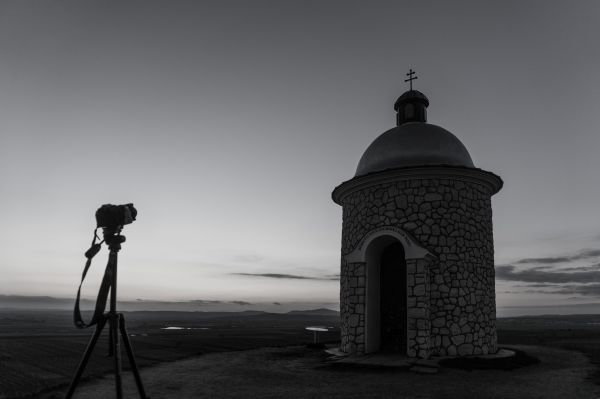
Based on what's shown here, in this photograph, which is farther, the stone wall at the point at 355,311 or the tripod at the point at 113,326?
the stone wall at the point at 355,311

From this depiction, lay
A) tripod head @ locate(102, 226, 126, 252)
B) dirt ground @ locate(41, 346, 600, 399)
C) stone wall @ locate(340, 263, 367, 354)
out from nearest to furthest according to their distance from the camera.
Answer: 1. tripod head @ locate(102, 226, 126, 252)
2. dirt ground @ locate(41, 346, 600, 399)
3. stone wall @ locate(340, 263, 367, 354)

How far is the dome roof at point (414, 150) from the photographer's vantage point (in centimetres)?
1228

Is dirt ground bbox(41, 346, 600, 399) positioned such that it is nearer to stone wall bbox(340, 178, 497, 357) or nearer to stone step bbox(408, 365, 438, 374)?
stone step bbox(408, 365, 438, 374)

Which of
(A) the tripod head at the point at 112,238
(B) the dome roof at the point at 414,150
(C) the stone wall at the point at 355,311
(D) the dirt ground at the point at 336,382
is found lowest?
(D) the dirt ground at the point at 336,382

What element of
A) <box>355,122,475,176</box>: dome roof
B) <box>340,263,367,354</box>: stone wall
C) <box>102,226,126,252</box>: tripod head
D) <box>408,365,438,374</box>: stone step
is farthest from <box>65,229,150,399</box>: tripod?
Result: <box>355,122,475,176</box>: dome roof

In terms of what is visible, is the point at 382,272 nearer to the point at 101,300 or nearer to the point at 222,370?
the point at 222,370

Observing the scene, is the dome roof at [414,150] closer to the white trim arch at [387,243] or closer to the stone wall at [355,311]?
the white trim arch at [387,243]

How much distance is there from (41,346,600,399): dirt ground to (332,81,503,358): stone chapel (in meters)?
1.51

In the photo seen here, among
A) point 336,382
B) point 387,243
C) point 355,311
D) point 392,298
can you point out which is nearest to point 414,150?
point 387,243

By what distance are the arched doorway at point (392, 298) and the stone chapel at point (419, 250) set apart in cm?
3

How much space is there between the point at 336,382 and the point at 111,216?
5464 millimetres

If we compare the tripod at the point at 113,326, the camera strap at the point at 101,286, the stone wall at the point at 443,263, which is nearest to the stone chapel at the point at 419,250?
the stone wall at the point at 443,263

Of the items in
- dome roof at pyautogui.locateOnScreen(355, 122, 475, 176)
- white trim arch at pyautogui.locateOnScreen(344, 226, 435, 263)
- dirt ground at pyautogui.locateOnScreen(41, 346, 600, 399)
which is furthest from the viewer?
dome roof at pyautogui.locateOnScreen(355, 122, 475, 176)

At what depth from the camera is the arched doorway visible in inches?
485
